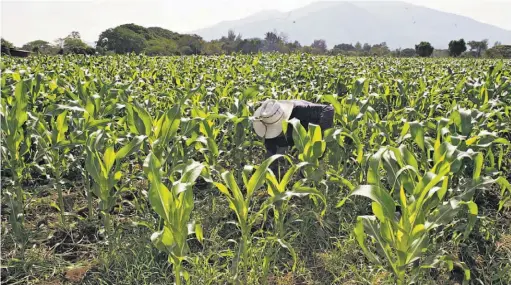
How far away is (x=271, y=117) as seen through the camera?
145 inches

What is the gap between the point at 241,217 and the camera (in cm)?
221

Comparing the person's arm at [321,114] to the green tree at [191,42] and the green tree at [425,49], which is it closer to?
the green tree at [425,49]

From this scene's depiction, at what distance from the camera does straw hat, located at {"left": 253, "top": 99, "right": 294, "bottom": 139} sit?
368 centimetres

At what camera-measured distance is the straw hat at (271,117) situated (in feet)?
12.1

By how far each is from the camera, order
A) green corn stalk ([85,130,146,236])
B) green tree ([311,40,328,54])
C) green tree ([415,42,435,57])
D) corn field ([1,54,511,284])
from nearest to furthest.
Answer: corn field ([1,54,511,284]) → green corn stalk ([85,130,146,236]) → green tree ([415,42,435,57]) → green tree ([311,40,328,54])

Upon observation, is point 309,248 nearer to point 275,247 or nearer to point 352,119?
point 275,247

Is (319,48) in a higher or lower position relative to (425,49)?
higher

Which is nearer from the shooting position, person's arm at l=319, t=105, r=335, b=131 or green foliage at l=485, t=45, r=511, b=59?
person's arm at l=319, t=105, r=335, b=131

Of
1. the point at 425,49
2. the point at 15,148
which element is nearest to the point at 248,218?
the point at 15,148

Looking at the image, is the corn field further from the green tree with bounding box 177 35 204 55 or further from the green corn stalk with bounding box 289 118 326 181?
the green tree with bounding box 177 35 204 55

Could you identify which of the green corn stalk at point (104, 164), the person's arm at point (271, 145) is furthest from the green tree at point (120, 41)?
the green corn stalk at point (104, 164)

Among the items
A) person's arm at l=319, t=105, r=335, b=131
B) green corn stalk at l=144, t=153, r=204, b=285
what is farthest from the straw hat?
green corn stalk at l=144, t=153, r=204, b=285

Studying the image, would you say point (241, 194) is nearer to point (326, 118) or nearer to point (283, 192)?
point (283, 192)

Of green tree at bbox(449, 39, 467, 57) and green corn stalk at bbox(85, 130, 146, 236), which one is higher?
green tree at bbox(449, 39, 467, 57)
